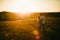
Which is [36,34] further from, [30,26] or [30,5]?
[30,5]

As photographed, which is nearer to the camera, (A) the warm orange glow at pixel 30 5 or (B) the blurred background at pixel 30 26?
(B) the blurred background at pixel 30 26

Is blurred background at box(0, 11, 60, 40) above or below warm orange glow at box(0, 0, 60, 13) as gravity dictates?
below

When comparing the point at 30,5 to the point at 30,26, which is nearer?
the point at 30,26

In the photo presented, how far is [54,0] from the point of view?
1.64 m

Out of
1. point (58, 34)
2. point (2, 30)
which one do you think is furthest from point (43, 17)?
point (2, 30)

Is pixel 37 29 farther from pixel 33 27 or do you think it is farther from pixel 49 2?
pixel 49 2

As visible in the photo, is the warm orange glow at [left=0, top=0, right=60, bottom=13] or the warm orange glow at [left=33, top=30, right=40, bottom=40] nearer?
the warm orange glow at [left=33, top=30, right=40, bottom=40]

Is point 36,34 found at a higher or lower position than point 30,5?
lower

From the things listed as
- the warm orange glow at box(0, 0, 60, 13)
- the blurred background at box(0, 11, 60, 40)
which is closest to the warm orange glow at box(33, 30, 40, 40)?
the blurred background at box(0, 11, 60, 40)

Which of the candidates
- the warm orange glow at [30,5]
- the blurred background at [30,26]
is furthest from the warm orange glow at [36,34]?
the warm orange glow at [30,5]

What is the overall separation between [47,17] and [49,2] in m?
0.39

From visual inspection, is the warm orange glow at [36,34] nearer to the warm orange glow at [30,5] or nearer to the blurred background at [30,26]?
the blurred background at [30,26]

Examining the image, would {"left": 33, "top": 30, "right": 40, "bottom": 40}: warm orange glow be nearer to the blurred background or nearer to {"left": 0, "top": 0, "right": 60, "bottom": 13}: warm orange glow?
the blurred background

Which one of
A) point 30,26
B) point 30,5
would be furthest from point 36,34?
point 30,5
